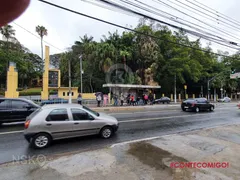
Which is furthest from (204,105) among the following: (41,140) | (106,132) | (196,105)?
(41,140)

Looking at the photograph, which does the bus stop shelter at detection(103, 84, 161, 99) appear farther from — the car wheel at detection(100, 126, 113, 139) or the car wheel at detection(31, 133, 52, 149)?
the car wheel at detection(31, 133, 52, 149)

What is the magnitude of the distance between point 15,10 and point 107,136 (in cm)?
575

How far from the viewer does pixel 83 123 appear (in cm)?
578

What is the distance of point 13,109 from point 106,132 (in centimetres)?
537

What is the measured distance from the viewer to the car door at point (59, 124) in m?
5.27

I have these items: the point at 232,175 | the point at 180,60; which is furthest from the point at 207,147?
the point at 180,60

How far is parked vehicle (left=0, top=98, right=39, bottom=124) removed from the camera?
7.67 m

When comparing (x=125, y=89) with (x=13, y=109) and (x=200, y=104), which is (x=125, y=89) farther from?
(x=13, y=109)

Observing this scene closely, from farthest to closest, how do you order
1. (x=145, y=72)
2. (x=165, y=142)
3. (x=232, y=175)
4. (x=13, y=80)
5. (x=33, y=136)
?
(x=145, y=72) < (x=13, y=80) < (x=165, y=142) < (x=33, y=136) < (x=232, y=175)

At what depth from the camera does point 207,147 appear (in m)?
5.18

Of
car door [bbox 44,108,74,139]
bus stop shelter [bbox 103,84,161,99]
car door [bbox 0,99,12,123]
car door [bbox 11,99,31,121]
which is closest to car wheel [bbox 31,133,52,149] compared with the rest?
car door [bbox 44,108,74,139]

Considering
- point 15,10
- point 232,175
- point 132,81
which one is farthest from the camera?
point 132,81

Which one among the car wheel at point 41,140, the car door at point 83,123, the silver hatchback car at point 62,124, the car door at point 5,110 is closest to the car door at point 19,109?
the car door at point 5,110

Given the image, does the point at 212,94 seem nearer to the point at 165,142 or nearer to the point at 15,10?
the point at 165,142
